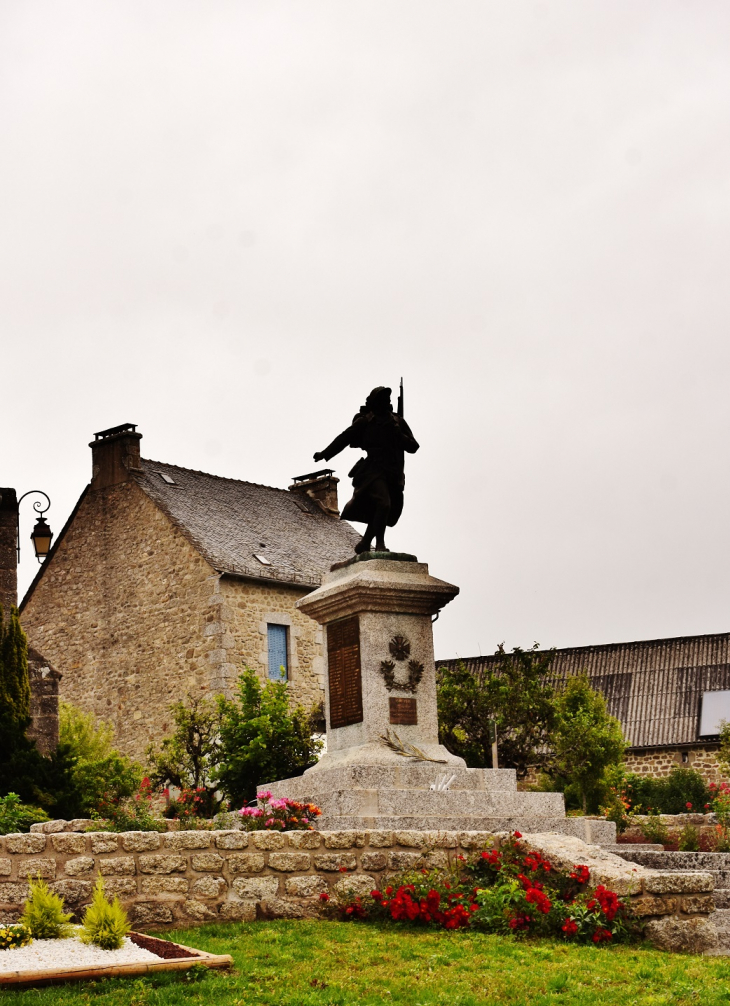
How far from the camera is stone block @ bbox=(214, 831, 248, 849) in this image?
8.44m

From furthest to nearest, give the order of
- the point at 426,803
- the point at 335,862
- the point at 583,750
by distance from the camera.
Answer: the point at 583,750, the point at 426,803, the point at 335,862

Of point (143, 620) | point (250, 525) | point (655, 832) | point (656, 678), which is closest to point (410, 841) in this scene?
point (655, 832)

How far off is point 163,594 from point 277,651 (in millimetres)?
2379

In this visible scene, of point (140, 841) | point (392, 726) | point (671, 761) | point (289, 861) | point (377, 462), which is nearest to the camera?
point (140, 841)

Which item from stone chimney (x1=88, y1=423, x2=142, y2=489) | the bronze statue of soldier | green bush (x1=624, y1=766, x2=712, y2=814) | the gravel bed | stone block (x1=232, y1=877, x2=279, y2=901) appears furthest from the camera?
stone chimney (x1=88, y1=423, x2=142, y2=489)

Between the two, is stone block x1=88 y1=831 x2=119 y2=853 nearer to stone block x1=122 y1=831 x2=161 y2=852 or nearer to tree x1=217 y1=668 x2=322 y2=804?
stone block x1=122 y1=831 x2=161 y2=852

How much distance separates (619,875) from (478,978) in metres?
1.78

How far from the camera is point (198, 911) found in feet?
26.8

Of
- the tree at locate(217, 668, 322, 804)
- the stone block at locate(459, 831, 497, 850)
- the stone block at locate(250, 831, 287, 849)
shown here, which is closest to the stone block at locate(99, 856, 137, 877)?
the stone block at locate(250, 831, 287, 849)

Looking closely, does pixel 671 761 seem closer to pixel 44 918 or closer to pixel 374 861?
pixel 374 861

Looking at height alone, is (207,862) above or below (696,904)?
above

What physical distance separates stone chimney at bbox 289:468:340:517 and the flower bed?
20.3 m

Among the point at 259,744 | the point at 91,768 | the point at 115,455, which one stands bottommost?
the point at 91,768

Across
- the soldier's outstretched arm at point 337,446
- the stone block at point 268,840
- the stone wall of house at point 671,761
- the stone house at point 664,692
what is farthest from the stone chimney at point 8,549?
the stone wall of house at point 671,761
